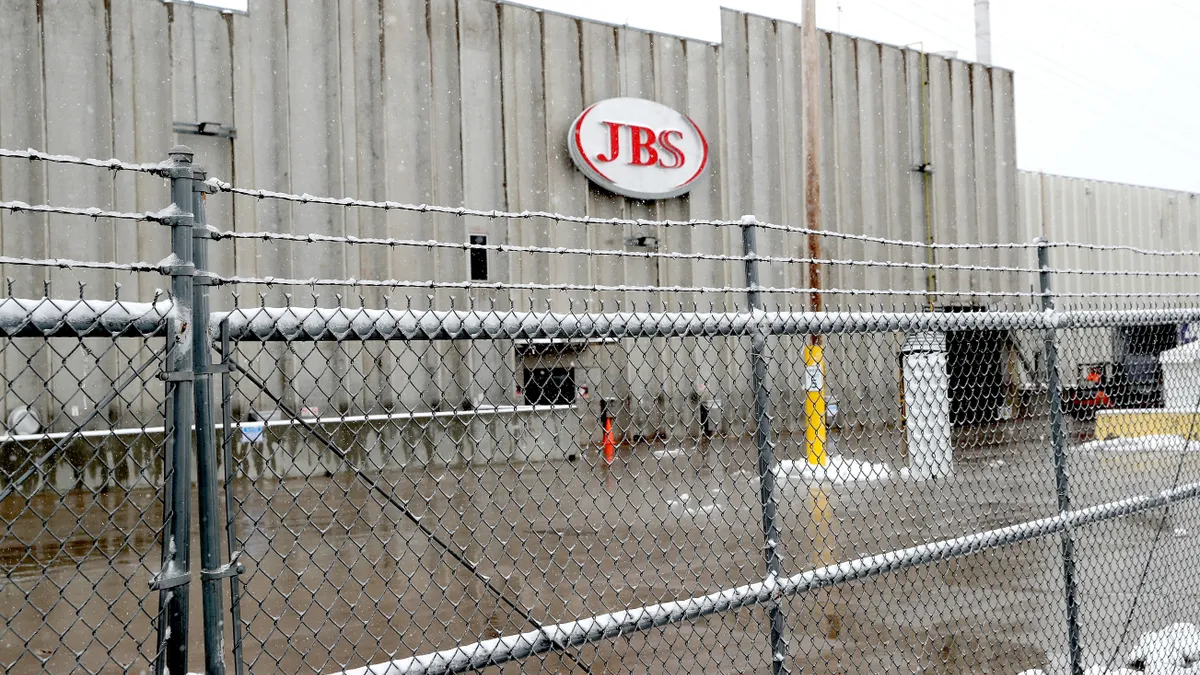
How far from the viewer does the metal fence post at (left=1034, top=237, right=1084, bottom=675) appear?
5.02m

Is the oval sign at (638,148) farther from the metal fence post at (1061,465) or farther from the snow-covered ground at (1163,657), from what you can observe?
the snow-covered ground at (1163,657)

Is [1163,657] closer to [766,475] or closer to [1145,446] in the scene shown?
[766,475]

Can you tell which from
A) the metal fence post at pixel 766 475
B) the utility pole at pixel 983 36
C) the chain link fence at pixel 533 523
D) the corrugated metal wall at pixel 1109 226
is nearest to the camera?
the chain link fence at pixel 533 523

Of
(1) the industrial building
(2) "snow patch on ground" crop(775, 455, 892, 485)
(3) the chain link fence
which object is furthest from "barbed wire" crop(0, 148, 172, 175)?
(1) the industrial building

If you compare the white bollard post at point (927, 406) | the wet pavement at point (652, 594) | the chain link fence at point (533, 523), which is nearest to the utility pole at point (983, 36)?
the chain link fence at point (533, 523)

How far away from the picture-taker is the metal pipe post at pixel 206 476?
104 inches

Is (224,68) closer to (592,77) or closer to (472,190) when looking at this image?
(472,190)

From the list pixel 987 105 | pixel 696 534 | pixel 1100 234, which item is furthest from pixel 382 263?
pixel 1100 234

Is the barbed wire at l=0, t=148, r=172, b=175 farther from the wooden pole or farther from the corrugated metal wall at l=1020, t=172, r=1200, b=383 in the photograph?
the corrugated metal wall at l=1020, t=172, r=1200, b=383

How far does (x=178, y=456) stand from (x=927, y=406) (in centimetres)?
1011

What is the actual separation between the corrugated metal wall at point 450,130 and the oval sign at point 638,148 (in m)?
0.42

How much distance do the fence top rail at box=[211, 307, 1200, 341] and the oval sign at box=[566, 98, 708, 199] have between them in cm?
1823

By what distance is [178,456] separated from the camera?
2.63 meters

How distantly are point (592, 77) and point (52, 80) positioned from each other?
34.8 ft
